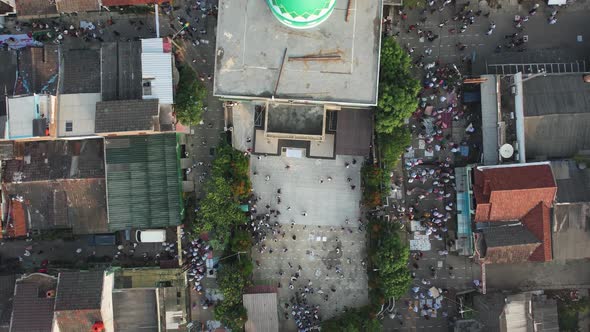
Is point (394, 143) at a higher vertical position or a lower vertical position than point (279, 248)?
higher

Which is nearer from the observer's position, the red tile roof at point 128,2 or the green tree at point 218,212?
the green tree at point 218,212

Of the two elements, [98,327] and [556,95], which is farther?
[556,95]

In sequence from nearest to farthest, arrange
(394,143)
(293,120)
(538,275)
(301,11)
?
1. (301,11)
2. (394,143)
3. (293,120)
4. (538,275)

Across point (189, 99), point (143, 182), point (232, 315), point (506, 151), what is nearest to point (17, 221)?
point (143, 182)

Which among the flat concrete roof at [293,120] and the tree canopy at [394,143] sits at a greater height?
the flat concrete roof at [293,120]

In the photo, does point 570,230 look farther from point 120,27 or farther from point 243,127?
point 120,27

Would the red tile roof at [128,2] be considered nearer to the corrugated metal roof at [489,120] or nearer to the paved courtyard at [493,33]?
the paved courtyard at [493,33]

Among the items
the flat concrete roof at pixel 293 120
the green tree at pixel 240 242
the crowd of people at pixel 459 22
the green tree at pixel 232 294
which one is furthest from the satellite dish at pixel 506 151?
the green tree at pixel 232 294
